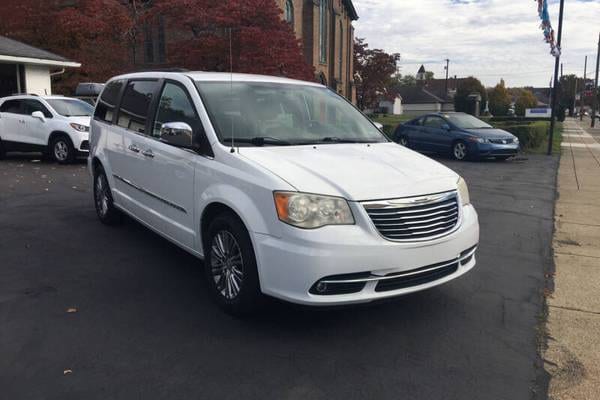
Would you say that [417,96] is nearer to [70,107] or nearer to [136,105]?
[70,107]

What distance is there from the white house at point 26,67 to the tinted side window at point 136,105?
483 inches

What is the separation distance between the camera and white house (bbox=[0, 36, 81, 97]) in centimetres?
1680

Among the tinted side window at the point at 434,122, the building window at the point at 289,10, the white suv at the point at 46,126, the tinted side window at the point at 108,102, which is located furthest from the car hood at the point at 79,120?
the building window at the point at 289,10

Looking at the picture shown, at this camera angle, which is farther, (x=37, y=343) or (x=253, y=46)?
(x=253, y=46)

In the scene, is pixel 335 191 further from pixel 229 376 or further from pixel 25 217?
pixel 25 217

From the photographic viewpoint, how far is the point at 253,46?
60.7 ft

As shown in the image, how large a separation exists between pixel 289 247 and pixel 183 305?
4.39ft

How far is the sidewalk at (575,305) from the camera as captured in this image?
3.42 m

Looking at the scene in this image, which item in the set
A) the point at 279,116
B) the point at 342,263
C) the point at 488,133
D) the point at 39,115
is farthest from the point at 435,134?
the point at 342,263

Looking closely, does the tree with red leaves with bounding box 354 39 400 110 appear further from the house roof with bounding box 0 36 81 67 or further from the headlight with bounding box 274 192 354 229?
the headlight with bounding box 274 192 354 229

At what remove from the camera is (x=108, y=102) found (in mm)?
6590

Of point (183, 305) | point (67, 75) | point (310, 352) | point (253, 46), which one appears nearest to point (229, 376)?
point (310, 352)

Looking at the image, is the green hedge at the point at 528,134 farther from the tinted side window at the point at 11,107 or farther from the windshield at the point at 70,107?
the tinted side window at the point at 11,107

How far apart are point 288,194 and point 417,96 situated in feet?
359
